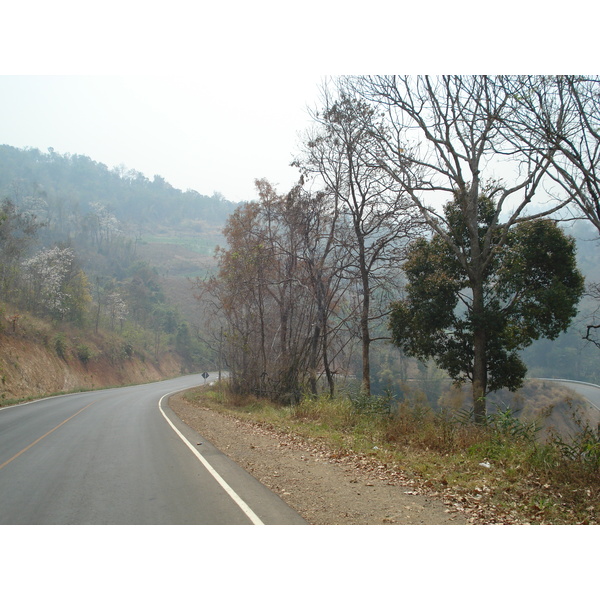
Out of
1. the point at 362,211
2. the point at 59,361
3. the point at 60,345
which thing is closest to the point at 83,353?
the point at 60,345

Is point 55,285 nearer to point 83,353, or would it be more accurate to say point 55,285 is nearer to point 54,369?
point 83,353

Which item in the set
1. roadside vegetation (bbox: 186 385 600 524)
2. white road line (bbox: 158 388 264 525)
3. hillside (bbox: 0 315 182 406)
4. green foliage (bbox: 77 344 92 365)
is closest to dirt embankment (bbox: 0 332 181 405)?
hillside (bbox: 0 315 182 406)

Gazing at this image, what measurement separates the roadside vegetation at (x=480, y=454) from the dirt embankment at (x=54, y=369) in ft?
69.2

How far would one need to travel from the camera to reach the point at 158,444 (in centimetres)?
1263

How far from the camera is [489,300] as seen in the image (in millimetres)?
17844

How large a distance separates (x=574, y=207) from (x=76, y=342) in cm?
4795

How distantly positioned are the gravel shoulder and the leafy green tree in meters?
7.05

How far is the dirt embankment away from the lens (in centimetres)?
3123

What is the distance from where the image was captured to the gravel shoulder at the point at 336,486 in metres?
6.52

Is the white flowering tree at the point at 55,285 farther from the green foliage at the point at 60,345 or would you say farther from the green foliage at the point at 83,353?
the green foliage at the point at 60,345

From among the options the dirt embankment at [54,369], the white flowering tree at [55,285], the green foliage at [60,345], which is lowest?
the dirt embankment at [54,369]

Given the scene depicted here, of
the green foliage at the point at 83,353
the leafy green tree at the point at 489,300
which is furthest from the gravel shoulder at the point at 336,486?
the green foliage at the point at 83,353

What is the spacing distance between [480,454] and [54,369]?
38.5 metres

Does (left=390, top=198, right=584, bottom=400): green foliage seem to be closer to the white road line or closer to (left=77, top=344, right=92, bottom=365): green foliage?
the white road line
